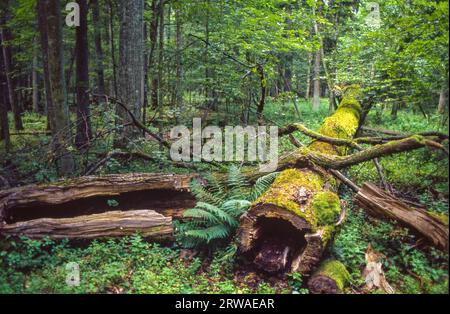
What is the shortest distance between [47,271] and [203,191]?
9.08 feet

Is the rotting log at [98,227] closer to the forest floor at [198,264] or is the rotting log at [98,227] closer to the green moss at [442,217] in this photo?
the forest floor at [198,264]

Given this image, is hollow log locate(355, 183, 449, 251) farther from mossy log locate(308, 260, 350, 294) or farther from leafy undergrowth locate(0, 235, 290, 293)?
leafy undergrowth locate(0, 235, 290, 293)

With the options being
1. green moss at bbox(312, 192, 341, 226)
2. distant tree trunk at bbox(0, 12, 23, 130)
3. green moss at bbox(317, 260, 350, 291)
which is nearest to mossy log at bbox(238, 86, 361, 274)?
green moss at bbox(312, 192, 341, 226)

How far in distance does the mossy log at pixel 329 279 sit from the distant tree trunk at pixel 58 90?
5.43 metres

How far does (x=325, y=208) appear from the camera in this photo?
5.19 meters

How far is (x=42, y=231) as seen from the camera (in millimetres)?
5309

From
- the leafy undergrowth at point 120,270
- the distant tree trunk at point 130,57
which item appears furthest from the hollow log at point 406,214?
the distant tree trunk at point 130,57

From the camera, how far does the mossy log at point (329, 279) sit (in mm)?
4402

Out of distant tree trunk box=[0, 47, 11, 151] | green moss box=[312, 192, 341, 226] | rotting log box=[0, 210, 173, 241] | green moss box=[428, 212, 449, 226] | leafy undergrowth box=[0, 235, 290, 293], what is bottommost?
leafy undergrowth box=[0, 235, 290, 293]

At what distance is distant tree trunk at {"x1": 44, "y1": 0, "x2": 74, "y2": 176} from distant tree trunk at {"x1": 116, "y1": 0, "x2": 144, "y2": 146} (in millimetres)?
1790

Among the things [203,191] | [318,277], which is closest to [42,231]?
[203,191]

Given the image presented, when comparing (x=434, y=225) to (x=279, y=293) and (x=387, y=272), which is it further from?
(x=279, y=293)

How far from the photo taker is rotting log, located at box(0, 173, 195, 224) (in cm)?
573
